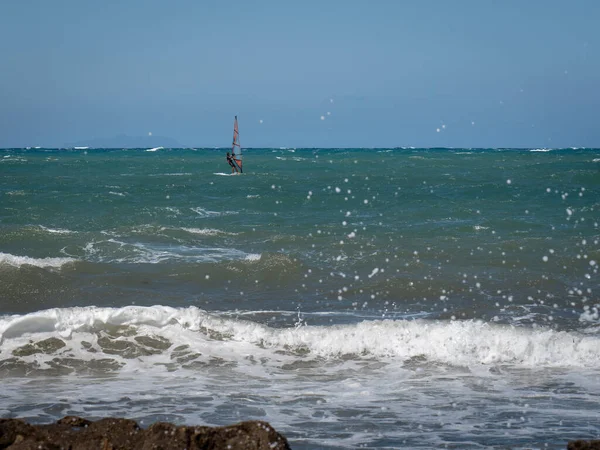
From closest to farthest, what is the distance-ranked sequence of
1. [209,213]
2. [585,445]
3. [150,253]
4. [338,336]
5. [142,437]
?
1. [585,445]
2. [142,437]
3. [338,336]
4. [150,253]
5. [209,213]

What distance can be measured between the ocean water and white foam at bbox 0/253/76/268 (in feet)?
0.13

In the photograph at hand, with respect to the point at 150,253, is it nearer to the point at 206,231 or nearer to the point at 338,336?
the point at 206,231

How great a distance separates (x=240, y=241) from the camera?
16734 millimetres

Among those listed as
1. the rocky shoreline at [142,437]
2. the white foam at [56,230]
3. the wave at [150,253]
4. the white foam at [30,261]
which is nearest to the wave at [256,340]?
the rocky shoreline at [142,437]

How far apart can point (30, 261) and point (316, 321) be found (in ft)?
21.5

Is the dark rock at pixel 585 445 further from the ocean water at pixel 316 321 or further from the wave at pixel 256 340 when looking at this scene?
the wave at pixel 256 340

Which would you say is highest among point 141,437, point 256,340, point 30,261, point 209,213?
point 209,213

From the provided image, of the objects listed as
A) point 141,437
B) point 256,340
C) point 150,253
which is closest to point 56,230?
point 150,253

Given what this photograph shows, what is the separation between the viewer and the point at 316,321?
397 inches

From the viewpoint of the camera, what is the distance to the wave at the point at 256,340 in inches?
339

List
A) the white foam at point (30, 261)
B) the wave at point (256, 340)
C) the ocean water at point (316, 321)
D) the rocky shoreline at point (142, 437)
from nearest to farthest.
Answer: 1. the rocky shoreline at point (142, 437)
2. the ocean water at point (316, 321)
3. the wave at point (256, 340)
4. the white foam at point (30, 261)

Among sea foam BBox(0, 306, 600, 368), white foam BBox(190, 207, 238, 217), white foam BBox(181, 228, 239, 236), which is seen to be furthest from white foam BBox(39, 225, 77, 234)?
sea foam BBox(0, 306, 600, 368)

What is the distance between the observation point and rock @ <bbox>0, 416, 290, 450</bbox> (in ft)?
13.8

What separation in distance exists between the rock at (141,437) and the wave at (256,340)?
12.6 ft
